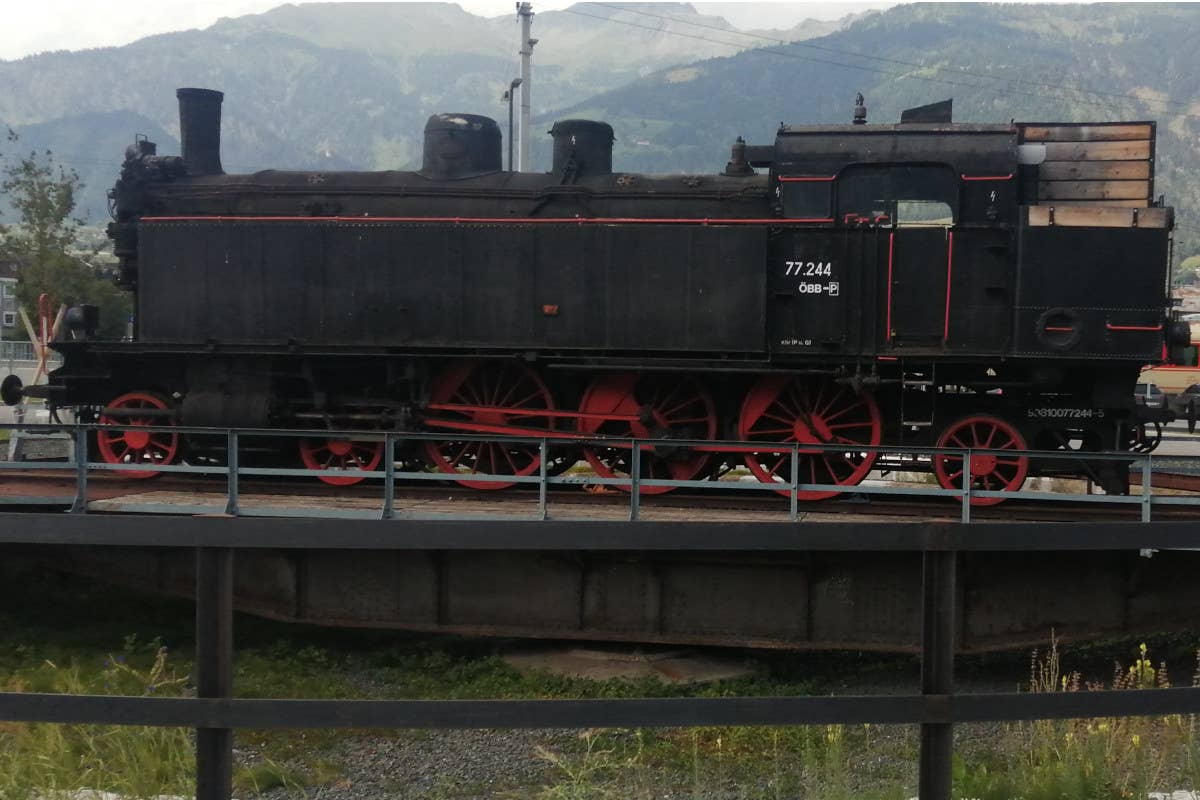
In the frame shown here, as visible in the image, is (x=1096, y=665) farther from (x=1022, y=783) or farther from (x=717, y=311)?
(x=717, y=311)

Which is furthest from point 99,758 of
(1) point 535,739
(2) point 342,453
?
(2) point 342,453

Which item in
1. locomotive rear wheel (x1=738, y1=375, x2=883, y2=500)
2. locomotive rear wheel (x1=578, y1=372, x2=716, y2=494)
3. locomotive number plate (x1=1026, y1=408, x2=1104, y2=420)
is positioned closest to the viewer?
locomotive number plate (x1=1026, y1=408, x2=1104, y2=420)

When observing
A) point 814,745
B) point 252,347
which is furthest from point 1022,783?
point 252,347

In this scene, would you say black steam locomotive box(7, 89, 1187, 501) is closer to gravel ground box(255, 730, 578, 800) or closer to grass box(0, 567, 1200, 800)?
grass box(0, 567, 1200, 800)

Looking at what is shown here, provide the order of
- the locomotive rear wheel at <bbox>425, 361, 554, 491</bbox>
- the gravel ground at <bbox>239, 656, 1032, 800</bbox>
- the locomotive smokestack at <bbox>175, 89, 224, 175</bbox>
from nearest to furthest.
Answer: the gravel ground at <bbox>239, 656, 1032, 800</bbox> → the locomotive rear wheel at <bbox>425, 361, 554, 491</bbox> → the locomotive smokestack at <bbox>175, 89, 224, 175</bbox>

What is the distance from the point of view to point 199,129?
572 inches

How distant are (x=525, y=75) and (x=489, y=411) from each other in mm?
16655

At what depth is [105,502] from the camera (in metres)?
10.3

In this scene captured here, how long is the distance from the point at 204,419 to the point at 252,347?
113 centimetres

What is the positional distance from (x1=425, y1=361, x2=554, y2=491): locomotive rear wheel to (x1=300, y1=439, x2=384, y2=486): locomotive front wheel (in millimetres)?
718

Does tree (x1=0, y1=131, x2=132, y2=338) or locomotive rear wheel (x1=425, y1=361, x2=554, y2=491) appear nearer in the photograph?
locomotive rear wheel (x1=425, y1=361, x2=554, y2=491)

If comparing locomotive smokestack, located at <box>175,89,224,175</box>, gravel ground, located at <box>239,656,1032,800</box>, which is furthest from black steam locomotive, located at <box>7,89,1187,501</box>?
gravel ground, located at <box>239,656,1032,800</box>

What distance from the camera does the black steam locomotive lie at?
37.3ft

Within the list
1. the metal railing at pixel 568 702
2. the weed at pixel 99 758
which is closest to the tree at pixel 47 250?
the weed at pixel 99 758
